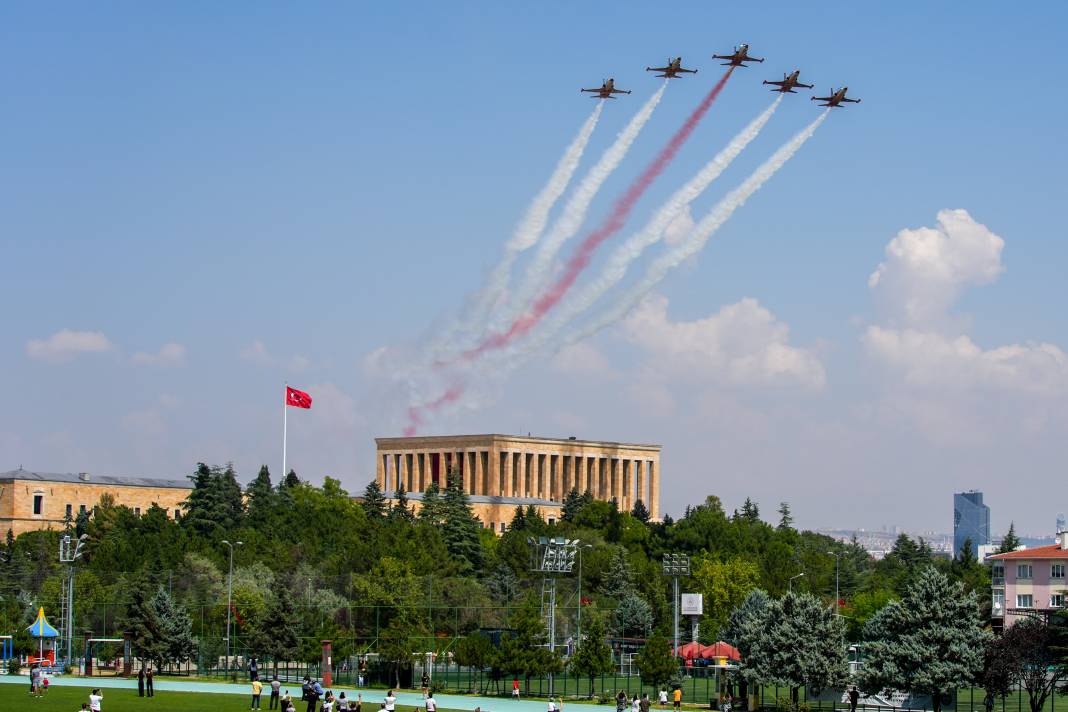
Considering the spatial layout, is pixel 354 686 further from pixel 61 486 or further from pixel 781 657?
pixel 61 486

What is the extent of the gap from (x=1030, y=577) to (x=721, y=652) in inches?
1374

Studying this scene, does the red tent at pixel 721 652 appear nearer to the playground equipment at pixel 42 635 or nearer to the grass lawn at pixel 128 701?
the grass lawn at pixel 128 701

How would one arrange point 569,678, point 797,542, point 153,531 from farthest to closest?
1. point 797,542
2. point 153,531
3. point 569,678

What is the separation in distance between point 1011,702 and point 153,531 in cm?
8132

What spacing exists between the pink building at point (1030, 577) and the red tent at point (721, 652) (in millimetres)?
28086

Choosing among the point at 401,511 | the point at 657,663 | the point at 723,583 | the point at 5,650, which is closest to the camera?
the point at 657,663

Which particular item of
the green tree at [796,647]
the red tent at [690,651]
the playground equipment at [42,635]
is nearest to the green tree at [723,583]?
the red tent at [690,651]

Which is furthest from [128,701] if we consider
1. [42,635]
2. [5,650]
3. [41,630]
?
[5,650]

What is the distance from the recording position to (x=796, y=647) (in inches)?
2911

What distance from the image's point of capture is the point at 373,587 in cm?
11519

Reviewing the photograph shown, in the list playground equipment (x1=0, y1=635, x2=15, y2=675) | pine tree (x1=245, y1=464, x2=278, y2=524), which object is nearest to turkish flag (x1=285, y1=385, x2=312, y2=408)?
pine tree (x1=245, y1=464, x2=278, y2=524)

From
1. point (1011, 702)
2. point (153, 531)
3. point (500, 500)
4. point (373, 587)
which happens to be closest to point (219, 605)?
point (373, 587)

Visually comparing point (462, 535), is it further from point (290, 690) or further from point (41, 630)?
point (290, 690)

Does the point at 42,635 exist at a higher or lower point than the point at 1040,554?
lower
